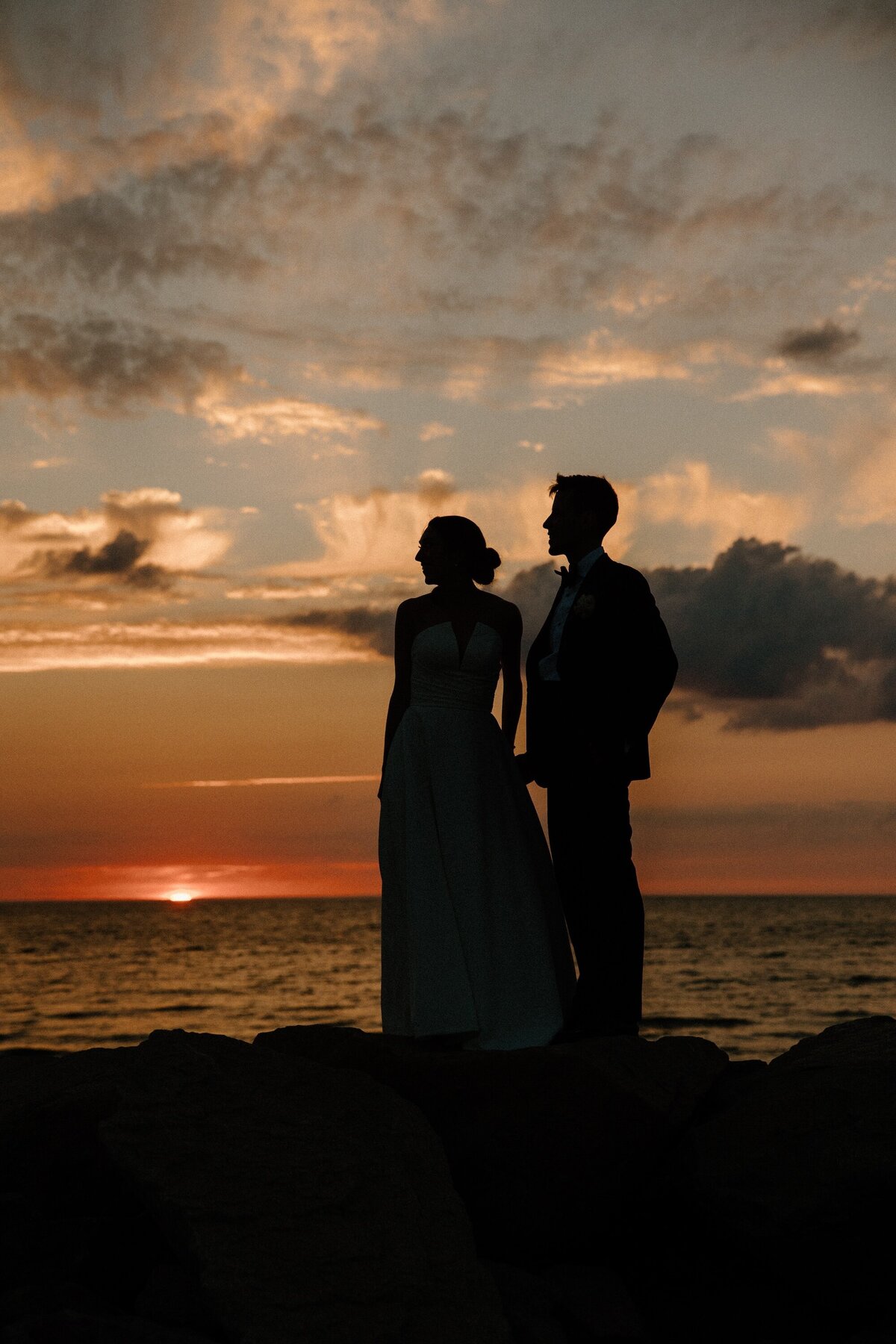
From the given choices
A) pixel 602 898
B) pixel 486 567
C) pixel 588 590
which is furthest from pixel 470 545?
pixel 602 898

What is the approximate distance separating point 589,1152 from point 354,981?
43534 mm

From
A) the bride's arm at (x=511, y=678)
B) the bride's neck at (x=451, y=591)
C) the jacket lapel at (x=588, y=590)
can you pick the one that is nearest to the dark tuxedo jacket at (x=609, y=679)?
the jacket lapel at (x=588, y=590)

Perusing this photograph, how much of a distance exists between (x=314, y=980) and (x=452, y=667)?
1688 inches

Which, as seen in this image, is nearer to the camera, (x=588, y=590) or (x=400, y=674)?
(x=588, y=590)

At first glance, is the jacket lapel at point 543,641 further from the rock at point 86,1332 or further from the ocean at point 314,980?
the ocean at point 314,980

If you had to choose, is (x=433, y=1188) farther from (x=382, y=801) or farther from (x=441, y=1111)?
(x=382, y=801)

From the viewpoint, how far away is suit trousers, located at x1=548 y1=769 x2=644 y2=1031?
6348mm

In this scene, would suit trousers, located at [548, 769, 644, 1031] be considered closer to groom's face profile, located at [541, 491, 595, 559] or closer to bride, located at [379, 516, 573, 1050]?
bride, located at [379, 516, 573, 1050]

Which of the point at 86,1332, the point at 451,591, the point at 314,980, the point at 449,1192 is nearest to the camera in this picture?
the point at 86,1332

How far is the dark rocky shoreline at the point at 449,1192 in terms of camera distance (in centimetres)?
432

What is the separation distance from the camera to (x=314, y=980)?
47688 mm

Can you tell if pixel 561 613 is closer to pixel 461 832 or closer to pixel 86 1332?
pixel 461 832

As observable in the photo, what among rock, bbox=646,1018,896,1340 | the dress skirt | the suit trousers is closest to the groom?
the suit trousers

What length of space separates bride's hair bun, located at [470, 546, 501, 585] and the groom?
0.61 metres
